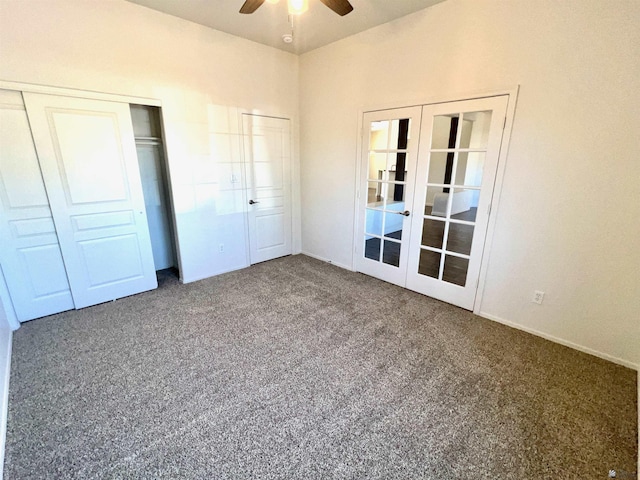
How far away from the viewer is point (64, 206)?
269 centimetres

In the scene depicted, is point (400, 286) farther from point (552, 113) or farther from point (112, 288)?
point (112, 288)

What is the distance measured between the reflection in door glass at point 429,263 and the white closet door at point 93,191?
10.2 ft

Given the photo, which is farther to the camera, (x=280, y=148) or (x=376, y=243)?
(x=280, y=148)

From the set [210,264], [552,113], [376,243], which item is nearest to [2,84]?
[210,264]

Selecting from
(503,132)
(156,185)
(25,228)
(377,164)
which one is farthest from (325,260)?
(25,228)

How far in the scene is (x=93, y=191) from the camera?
2816 mm

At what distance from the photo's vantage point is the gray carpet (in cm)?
147

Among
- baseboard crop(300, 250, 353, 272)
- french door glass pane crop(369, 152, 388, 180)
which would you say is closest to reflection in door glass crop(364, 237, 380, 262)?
baseboard crop(300, 250, 353, 272)

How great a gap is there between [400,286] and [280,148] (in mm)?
2514

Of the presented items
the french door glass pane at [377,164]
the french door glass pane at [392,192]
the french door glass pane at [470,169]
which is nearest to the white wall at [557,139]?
the french door glass pane at [470,169]

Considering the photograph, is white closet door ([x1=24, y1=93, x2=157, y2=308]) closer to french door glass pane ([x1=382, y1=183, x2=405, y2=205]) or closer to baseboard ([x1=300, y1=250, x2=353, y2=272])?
baseboard ([x1=300, y1=250, x2=353, y2=272])

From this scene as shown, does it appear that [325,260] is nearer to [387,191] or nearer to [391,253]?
[391,253]

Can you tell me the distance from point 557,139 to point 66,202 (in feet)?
14.0

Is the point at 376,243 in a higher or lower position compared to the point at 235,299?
higher
